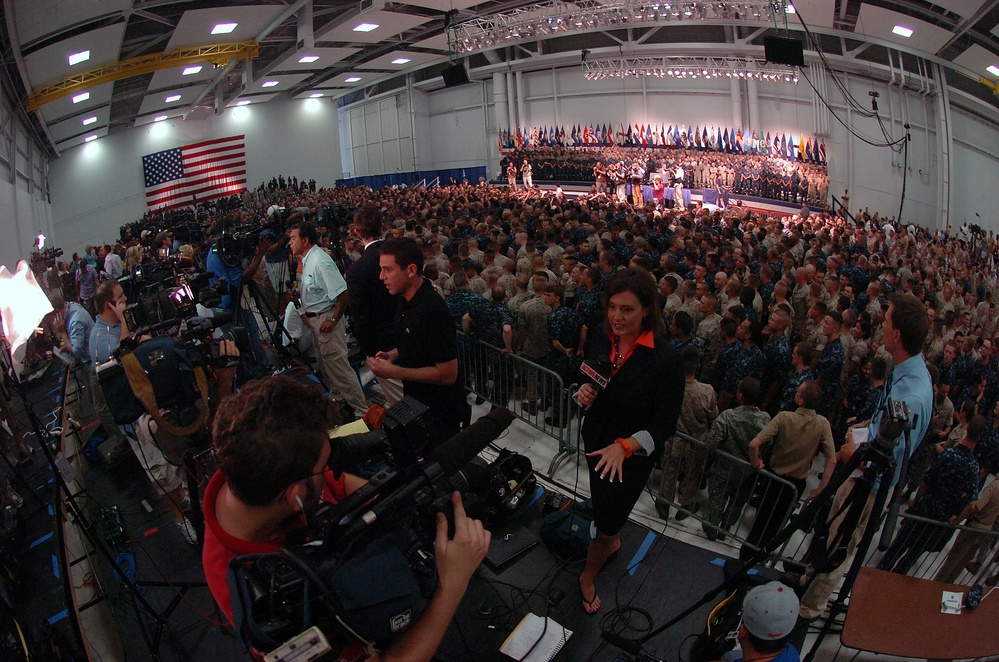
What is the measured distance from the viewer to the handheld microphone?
7.88 ft

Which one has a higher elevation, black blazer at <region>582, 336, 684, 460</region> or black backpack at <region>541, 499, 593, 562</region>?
black blazer at <region>582, 336, 684, 460</region>

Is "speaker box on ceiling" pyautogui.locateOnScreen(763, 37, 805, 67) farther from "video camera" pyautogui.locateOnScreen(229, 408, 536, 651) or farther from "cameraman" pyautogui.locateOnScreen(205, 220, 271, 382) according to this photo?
"video camera" pyautogui.locateOnScreen(229, 408, 536, 651)

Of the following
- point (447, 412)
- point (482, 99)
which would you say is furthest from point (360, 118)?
point (447, 412)

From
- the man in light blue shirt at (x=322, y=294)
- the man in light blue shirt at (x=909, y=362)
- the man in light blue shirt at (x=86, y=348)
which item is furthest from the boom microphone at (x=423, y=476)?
the man in light blue shirt at (x=86, y=348)

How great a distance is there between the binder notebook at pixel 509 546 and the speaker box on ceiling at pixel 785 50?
10452 millimetres

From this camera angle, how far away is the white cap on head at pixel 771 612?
2092 mm

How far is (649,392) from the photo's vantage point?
8.21ft

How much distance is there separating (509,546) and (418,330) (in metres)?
1.44

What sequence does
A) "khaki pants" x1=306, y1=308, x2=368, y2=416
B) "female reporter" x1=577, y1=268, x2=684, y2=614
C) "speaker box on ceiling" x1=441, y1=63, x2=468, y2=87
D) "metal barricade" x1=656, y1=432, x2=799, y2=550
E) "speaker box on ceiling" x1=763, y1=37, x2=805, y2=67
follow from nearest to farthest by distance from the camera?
"female reporter" x1=577, y1=268, x2=684, y2=614 < "metal barricade" x1=656, y1=432, x2=799, y2=550 < "khaki pants" x1=306, y1=308, x2=368, y2=416 < "speaker box on ceiling" x1=763, y1=37, x2=805, y2=67 < "speaker box on ceiling" x1=441, y1=63, x2=468, y2=87

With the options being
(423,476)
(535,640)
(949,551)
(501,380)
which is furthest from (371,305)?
(949,551)

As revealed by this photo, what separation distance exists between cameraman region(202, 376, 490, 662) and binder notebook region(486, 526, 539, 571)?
2.00m

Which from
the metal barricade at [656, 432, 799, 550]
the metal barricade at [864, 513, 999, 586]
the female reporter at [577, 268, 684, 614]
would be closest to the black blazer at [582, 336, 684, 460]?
the female reporter at [577, 268, 684, 614]

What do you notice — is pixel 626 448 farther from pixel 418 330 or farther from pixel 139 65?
pixel 139 65

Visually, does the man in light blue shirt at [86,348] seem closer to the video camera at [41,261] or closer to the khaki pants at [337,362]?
the khaki pants at [337,362]
